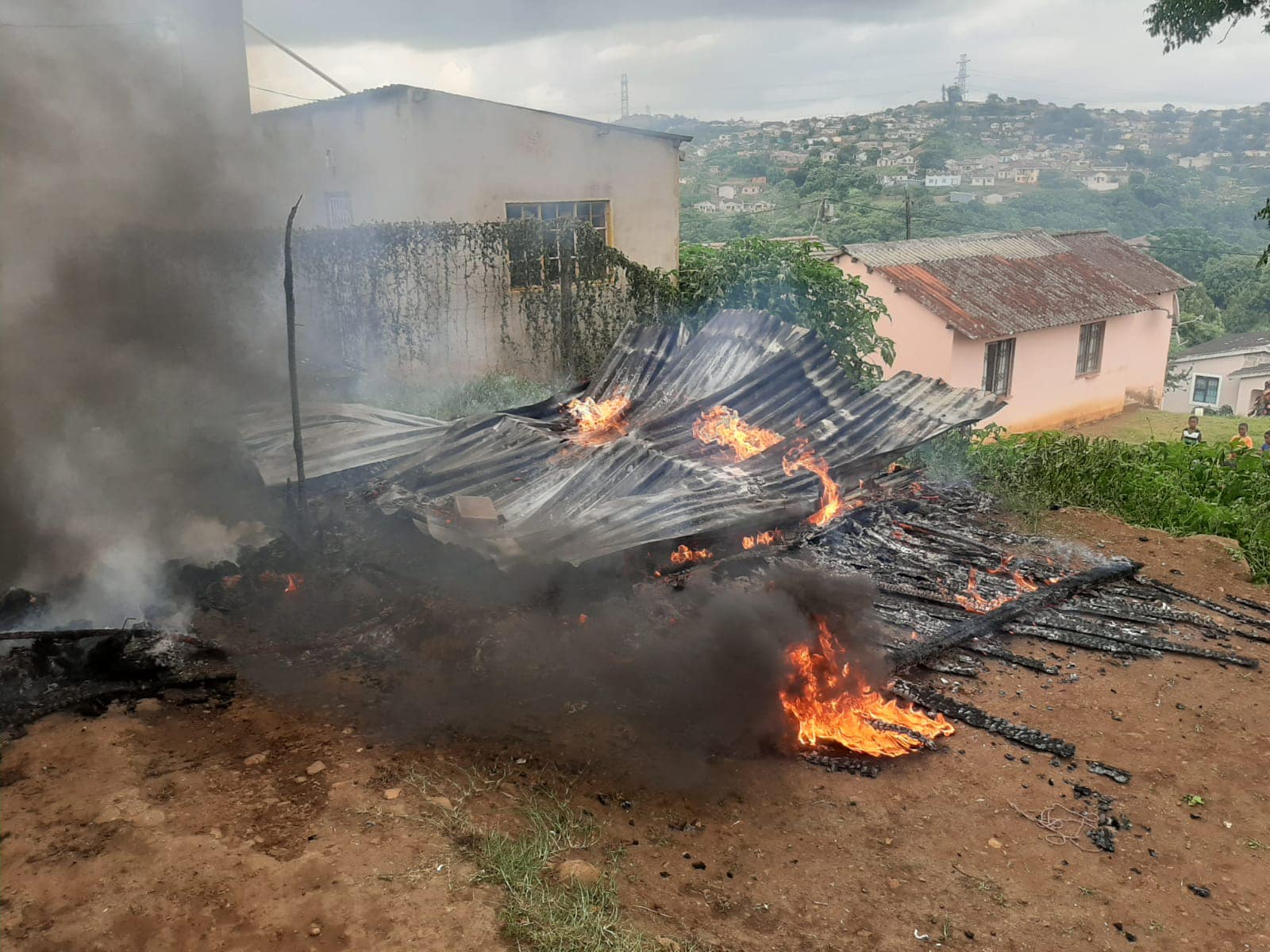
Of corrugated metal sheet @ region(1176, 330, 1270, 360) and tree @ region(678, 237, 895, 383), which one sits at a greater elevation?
tree @ region(678, 237, 895, 383)

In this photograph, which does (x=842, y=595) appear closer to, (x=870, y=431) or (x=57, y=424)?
(x=870, y=431)

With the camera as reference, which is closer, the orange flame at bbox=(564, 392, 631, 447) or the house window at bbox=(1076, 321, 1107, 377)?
the orange flame at bbox=(564, 392, 631, 447)

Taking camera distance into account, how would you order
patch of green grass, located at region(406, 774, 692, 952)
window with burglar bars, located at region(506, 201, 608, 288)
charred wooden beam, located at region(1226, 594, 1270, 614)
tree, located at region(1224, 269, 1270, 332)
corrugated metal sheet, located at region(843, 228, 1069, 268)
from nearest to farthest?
patch of green grass, located at region(406, 774, 692, 952), charred wooden beam, located at region(1226, 594, 1270, 614), window with burglar bars, located at region(506, 201, 608, 288), corrugated metal sheet, located at region(843, 228, 1069, 268), tree, located at region(1224, 269, 1270, 332)

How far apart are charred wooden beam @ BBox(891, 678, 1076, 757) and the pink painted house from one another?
12220 millimetres

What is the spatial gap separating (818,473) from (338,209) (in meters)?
9.25

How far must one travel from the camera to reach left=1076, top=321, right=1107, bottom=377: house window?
20.0 metres

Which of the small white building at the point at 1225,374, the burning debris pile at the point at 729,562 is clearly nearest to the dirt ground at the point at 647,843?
the burning debris pile at the point at 729,562

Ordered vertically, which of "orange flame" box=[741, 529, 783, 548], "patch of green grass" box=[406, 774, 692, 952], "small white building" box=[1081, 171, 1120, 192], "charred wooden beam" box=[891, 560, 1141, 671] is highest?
"small white building" box=[1081, 171, 1120, 192]

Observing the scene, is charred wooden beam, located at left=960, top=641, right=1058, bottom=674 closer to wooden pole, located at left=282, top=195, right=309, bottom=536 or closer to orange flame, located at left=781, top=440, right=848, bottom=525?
orange flame, located at left=781, top=440, right=848, bottom=525

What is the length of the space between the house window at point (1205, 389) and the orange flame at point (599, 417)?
26604mm

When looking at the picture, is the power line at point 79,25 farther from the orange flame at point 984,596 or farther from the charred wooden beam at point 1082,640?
the charred wooden beam at point 1082,640

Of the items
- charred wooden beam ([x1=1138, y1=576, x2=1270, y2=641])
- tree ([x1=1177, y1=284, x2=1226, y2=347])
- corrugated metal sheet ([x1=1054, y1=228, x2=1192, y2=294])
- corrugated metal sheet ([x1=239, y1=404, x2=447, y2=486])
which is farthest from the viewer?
tree ([x1=1177, y1=284, x2=1226, y2=347])

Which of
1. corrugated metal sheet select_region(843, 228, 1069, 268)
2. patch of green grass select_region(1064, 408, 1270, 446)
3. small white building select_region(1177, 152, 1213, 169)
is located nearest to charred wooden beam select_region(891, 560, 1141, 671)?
corrugated metal sheet select_region(843, 228, 1069, 268)

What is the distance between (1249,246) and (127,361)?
56.1 m
